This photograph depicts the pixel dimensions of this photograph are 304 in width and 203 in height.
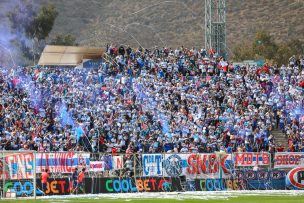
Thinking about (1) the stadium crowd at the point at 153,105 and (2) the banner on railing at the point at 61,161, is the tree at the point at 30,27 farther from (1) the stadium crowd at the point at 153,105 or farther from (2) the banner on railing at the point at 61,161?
(2) the banner on railing at the point at 61,161

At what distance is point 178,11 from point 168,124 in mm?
80305

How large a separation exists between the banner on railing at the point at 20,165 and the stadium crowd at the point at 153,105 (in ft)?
20.7

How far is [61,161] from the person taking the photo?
141ft

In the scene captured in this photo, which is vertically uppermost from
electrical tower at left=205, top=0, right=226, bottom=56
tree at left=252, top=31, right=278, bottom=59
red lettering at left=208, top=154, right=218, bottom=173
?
tree at left=252, top=31, right=278, bottom=59

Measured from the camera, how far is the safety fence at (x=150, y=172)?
3962cm

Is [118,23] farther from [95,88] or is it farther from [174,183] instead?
[174,183]

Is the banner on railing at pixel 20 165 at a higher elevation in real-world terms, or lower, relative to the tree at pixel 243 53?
lower

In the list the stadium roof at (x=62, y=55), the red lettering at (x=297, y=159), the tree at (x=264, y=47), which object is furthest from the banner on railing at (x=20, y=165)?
the tree at (x=264, y=47)

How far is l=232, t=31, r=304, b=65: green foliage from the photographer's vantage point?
110 m

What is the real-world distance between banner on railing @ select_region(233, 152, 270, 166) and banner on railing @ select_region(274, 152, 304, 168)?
692mm

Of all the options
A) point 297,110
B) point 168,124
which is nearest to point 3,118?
point 168,124

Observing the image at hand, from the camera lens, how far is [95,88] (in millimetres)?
55031

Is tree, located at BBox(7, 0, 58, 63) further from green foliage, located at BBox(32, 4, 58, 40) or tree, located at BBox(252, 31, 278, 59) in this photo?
tree, located at BBox(252, 31, 278, 59)

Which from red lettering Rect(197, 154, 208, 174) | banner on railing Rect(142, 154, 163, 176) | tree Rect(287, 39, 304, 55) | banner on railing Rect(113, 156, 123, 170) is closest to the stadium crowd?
red lettering Rect(197, 154, 208, 174)
